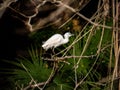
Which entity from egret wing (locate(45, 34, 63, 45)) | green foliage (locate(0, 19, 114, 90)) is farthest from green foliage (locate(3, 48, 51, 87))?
egret wing (locate(45, 34, 63, 45))

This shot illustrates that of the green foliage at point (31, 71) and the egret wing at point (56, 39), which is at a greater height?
the egret wing at point (56, 39)

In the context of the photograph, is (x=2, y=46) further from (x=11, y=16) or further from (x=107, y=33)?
(x=107, y=33)

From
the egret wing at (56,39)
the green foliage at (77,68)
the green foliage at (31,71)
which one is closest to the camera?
the egret wing at (56,39)

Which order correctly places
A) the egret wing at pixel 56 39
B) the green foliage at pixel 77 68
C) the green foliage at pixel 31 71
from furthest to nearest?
the green foliage at pixel 31 71
the green foliage at pixel 77 68
the egret wing at pixel 56 39

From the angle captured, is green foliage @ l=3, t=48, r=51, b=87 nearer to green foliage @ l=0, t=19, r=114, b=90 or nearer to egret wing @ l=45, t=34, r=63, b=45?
green foliage @ l=0, t=19, r=114, b=90

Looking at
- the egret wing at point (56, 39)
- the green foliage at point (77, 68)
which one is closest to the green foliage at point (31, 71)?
the green foliage at point (77, 68)

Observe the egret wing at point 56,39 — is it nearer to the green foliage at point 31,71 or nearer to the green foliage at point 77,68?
the green foliage at point 77,68

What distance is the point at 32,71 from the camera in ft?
8.74

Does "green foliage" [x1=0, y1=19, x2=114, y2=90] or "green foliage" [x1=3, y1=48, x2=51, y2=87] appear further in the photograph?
"green foliage" [x1=3, y1=48, x2=51, y2=87]

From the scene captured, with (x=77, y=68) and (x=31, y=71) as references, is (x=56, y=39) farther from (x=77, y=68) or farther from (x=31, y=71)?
(x=31, y=71)

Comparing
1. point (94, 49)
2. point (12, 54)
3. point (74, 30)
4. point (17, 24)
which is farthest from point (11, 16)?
point (94, 49)

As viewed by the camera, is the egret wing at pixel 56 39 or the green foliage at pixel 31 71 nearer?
the egret wing at pixel 56 39

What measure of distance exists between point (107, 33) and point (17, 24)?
0.83 meters

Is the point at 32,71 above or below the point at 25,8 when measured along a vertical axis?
below
